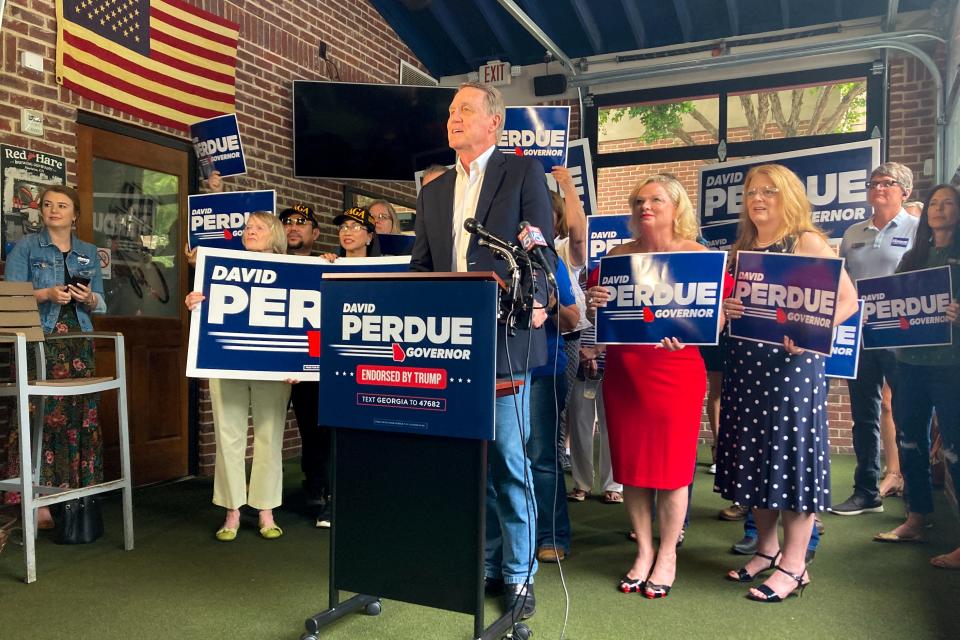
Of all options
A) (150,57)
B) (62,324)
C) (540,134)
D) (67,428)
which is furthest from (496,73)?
(67,428)

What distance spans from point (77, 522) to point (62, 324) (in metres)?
0.97

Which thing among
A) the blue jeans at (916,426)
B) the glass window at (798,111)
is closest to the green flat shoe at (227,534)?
the blue jeans at (916,426)

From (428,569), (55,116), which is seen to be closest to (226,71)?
(55,116)

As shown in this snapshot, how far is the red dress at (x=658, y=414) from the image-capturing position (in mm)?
2812

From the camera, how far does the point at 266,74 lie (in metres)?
5.84

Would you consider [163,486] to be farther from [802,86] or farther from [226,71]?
[802,86]

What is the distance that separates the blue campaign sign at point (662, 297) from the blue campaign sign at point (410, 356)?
913 millimetres

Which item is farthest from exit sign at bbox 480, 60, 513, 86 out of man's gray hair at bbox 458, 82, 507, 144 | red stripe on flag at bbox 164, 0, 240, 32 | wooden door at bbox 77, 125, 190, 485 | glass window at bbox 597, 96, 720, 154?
man's gray hair at bbox 458, 82, 507, 144

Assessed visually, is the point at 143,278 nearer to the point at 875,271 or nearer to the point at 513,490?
the point at 513,490

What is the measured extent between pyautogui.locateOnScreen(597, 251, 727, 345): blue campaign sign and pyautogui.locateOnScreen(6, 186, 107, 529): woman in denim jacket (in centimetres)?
256

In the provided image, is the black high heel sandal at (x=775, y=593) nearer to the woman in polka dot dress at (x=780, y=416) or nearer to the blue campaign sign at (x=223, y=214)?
the woman in polka dot dress at (x=780, y=416)

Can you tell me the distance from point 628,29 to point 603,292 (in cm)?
530

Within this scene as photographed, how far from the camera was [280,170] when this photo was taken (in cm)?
600

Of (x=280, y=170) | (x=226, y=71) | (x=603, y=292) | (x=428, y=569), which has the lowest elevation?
(x=428, y=569)
